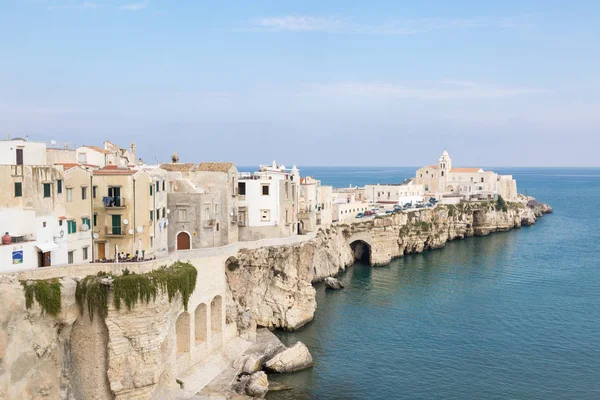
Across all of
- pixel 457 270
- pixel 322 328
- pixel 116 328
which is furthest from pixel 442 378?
pixel 457 270

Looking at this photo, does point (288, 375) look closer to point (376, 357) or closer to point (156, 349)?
point (376, 357)

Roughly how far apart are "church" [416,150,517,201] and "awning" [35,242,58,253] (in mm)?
89369

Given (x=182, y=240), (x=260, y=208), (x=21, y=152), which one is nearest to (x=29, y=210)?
(x=21, y=152)

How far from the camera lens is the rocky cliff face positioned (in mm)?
46125

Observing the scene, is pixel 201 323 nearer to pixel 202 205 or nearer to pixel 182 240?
pixel 182 240

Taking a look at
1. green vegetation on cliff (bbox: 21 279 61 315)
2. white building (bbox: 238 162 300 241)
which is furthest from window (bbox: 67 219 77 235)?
white building (bbox: 238 162 300 241)

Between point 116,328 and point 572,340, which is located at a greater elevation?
point 116,328

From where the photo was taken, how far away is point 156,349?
30.7m

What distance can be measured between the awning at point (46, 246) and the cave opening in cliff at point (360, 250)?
161 feet

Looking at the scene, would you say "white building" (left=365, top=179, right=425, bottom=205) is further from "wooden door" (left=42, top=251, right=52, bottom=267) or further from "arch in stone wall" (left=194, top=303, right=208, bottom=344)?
"wooden door" (left=42, top=251, right=52, bottom=267)

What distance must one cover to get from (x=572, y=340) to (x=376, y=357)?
14.4m

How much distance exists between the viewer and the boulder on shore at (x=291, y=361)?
38.3 m

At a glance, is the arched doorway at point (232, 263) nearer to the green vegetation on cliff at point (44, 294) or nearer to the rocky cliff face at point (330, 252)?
the rocky cliff face at point (330, 252)

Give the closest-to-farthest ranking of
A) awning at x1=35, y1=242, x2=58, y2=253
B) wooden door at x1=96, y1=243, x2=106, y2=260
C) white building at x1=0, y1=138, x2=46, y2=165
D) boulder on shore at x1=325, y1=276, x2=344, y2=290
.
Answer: awning at x1=35, y1=242, x2=58, y2=253, white building at x1=0, y1=138, x2=46, y2=165, wooden door at x1=96, y1=243, x2=106, y2=260, boulder on shore at x1=325, y1=276, x2=344, y2=290
